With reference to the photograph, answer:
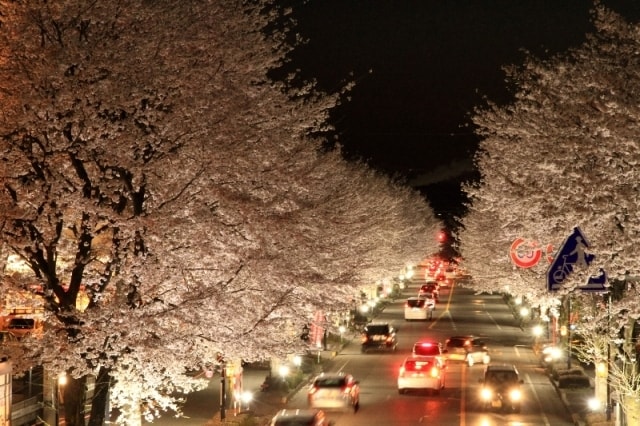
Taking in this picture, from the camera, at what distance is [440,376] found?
34906 mm

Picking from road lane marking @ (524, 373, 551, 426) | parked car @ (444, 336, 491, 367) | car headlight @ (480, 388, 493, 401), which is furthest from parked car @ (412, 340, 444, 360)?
car headlight @ (480, 388, 493, 401)

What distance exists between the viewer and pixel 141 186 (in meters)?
17.0

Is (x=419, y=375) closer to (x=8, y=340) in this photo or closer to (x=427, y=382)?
(x=427, y=382)

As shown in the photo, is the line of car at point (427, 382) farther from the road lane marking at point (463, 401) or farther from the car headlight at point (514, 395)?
the road lane marking at point (463, 401)

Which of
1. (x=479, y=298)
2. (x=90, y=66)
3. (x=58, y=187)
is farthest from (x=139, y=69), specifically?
(x=479, y=298)

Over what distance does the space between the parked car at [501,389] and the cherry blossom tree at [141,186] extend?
12608mm

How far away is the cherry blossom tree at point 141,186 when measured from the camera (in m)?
15.4

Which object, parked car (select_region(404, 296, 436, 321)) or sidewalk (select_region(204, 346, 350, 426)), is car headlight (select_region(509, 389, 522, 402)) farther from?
parked car (select_region(404, 296, 436, 321))

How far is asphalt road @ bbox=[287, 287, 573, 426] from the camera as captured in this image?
2920 centimetres

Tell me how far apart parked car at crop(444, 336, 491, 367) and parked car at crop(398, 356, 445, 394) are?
32.1ft

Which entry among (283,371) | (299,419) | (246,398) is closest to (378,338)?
(283,371)

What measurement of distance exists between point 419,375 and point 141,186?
A: 19348mm

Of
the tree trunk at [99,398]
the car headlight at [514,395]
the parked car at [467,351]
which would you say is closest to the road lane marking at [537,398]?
the car headlight at [514,395]

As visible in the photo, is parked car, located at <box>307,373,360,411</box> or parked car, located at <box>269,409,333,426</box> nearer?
parked car, located at <box>269,409,333,426</box>
